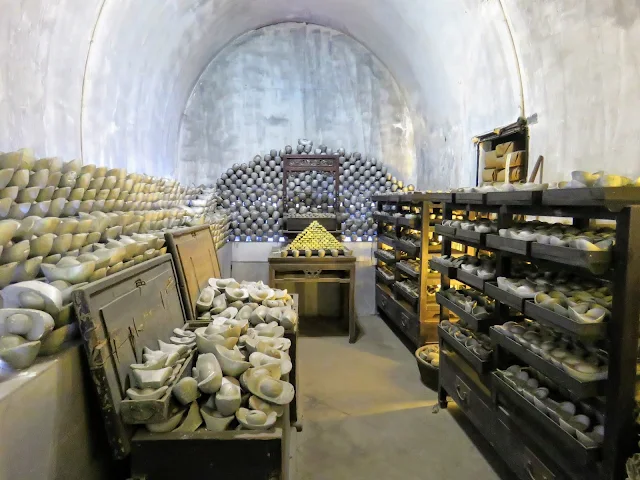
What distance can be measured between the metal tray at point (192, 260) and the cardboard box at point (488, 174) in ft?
9.78

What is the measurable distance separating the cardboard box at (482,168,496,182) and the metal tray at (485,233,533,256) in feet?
6.82

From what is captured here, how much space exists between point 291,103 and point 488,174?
12.8 ft

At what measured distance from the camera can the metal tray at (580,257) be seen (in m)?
1.92

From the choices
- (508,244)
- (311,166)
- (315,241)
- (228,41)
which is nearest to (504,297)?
(508,244)

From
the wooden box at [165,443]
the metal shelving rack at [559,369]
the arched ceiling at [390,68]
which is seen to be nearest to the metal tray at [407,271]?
the arched ceiling at [390,68]

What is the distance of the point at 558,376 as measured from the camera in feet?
6.93

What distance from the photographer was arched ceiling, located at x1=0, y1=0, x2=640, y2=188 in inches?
115

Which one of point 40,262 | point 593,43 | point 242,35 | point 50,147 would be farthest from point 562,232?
point 242,35

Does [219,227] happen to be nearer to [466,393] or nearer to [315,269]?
[315,269]

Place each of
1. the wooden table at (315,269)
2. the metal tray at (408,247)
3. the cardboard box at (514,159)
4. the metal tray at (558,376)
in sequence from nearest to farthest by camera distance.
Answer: the metal tray at (558,376) < the cardboard box at (514,159) < the metal tray at (408,247) < the wooden table at (315,269)

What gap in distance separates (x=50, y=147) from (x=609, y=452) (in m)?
3.73

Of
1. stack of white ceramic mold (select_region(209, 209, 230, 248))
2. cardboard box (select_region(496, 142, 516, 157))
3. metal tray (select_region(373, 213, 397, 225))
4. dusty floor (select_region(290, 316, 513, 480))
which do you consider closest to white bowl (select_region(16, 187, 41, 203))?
dusty floor (select_region(290, 316, 513, 480))

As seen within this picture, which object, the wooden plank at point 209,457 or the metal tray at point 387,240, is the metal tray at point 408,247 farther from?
the wooden plank at point 209,457

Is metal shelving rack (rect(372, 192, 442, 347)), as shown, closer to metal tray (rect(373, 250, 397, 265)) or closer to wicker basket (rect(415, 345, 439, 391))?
metal tray (rect(373, 250, 397, 265))
